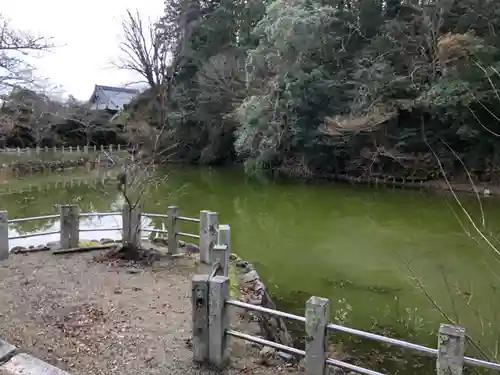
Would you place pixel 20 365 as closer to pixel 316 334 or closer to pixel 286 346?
pixel 286 346

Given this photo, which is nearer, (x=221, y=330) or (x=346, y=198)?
(x=221, y=330)

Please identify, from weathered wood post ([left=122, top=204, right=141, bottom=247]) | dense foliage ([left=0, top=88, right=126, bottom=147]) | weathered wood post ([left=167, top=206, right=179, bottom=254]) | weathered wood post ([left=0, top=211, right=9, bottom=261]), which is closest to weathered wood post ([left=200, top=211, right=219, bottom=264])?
weathered wood post ([left=167, top=206, right=179, bottom=254])

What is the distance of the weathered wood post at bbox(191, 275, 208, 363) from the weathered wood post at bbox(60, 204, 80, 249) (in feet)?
12.5

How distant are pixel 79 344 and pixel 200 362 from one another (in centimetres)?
106

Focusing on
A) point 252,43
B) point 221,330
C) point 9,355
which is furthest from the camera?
point 252,43

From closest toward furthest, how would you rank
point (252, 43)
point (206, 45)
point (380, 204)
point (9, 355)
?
point (9, 355) → point (380, 204) → point (252, 43) → point (206, 45)

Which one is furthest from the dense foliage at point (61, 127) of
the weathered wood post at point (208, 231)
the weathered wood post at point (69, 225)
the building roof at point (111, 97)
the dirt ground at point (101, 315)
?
the weathered wood post at point (208, 231)

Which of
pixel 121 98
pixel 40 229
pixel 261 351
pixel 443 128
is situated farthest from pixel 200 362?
pixel 121 98

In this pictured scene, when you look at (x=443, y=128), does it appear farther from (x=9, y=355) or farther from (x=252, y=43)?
(x=9, y=355)

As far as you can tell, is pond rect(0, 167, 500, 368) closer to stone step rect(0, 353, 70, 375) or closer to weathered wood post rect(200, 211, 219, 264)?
weathered wood post rect(200, 211, 219, 264)

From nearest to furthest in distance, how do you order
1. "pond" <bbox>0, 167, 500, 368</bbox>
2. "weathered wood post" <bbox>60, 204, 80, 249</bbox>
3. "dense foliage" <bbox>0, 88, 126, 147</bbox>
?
"pond" <bbox>0, 167, 500, 368</bbox> < "weathered wood post" <bbox>60, 204, 80, 249</bbox> < "dense foliage" <bbox>0, 88, 126, 147</bbox>

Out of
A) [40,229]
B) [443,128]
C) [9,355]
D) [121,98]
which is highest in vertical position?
[121,98]

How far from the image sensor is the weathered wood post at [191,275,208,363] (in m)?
3.24

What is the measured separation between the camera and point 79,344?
374 centimetres
